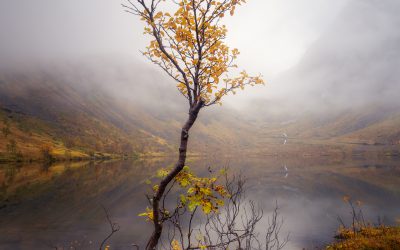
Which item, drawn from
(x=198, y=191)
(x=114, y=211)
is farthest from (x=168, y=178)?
(x=114, y=211)

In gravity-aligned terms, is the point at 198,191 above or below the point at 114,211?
above

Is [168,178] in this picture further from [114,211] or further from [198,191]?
[114,211]

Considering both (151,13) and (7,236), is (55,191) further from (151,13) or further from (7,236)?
(151,13)

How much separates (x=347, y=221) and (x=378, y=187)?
145 ft

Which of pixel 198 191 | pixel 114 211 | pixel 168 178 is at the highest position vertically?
pixel 168 178

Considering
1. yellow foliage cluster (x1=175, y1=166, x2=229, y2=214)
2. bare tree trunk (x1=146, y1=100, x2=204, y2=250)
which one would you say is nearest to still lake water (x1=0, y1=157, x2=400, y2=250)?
bare tree trunk (x1=146, y1=100, x2=204, y2=250)

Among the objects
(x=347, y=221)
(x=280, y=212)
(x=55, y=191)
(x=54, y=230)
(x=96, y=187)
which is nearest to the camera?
(x=54, y=230)

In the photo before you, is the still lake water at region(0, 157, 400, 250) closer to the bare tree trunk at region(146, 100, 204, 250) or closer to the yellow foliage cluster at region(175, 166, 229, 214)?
the bare tree trunk at region(146, 100, 204, 250)

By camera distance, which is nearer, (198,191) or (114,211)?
(198,191)

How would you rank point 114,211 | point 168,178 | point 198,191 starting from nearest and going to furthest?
point 168,178 → point 198,191 → point 114,211

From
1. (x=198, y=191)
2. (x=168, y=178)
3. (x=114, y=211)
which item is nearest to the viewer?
(x=168, y=178)

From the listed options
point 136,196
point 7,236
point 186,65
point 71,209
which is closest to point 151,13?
point 186,65

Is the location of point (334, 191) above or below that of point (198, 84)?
below

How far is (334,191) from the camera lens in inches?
3147
